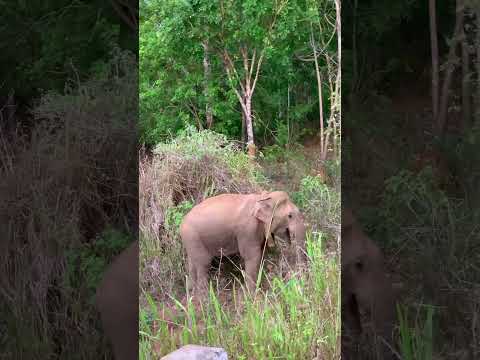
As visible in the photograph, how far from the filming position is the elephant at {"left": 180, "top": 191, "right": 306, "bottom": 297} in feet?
9.45

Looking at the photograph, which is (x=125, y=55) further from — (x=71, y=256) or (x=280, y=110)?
(x=280, y=110)

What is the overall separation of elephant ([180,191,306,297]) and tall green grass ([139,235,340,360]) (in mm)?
89

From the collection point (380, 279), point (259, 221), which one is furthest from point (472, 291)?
point (259, 221)

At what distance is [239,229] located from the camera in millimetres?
2949

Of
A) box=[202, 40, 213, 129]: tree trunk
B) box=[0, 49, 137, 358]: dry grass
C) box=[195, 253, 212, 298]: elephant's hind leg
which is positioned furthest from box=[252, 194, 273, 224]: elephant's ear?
box=[0, 49, 137, 358]: dry grass

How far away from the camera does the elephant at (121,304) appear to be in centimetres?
153

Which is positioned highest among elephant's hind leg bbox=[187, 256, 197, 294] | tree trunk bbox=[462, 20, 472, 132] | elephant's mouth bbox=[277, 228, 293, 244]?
tree trunk bbox=[462, 20, 472, 132]

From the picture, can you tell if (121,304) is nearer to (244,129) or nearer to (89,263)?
(89,263)

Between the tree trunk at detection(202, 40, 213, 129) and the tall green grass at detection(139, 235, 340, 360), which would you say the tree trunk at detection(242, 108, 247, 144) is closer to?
the tree trunk at detection(202, 40, 213, 129)

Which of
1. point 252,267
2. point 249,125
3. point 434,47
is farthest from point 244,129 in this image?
point 434,47

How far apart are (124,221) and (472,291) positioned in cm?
92

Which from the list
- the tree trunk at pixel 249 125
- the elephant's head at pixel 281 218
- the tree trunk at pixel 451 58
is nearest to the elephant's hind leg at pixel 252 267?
the elephant's head at pixel 281 218

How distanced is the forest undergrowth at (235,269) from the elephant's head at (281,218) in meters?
0.05

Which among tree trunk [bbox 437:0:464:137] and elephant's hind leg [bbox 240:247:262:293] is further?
elephant's hind leg [bbox 240:247:262:293]
